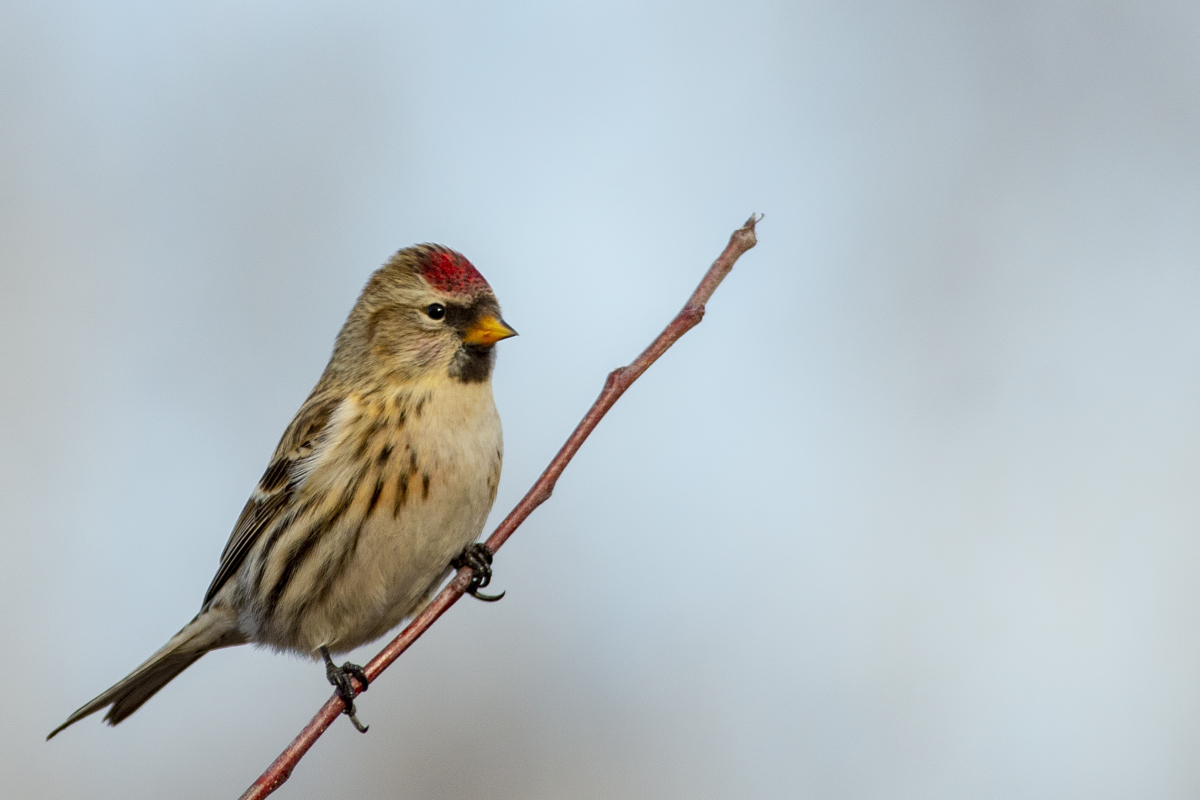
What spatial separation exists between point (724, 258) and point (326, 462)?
151 centimetres

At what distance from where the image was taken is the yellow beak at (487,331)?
3.18 m

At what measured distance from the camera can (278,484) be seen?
3.50 m

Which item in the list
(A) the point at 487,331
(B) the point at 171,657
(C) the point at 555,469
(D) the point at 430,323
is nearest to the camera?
(C) the point at 555,469

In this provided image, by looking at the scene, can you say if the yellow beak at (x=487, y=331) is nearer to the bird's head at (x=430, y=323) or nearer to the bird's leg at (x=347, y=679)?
the bird's head at (x=430, y=323)

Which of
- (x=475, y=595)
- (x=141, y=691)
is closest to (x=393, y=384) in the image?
(x=475, y=595)

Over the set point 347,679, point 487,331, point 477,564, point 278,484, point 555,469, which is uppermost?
point 487,331

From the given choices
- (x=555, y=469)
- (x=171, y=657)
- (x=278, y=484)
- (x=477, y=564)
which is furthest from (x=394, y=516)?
(x=171, y=657)

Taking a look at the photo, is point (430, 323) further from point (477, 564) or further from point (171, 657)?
point (171, 657)

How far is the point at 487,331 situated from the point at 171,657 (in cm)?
145

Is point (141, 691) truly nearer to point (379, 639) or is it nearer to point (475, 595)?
point (379, 639)

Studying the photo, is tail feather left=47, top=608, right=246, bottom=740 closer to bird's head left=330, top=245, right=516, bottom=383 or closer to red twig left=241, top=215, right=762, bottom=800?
bird's head left=330, top=245, right=516, bottom=383

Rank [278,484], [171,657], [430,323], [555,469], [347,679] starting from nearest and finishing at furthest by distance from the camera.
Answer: [555,469]
[347,679]
[430,323]
[278,484]
[171,657]

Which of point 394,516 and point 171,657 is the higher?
point 394,516

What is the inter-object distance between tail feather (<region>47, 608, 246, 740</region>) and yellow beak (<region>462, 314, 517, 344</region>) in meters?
1.13
